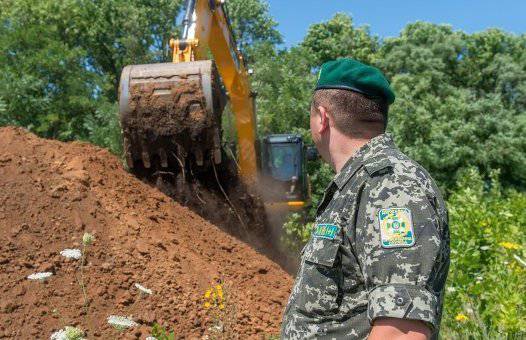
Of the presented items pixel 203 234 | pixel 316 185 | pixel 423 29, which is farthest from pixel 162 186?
pixel 423 29

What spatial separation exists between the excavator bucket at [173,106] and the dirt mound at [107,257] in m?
0.66

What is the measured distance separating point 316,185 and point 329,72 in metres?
17.6

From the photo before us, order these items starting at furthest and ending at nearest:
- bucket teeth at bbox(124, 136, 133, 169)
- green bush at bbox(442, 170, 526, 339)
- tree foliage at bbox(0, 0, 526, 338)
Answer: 1. tree foliage at bbox(0, 0, 526, 338)
2. bucket teeth at bbox(124, 136, 133, 169)
3. green bush at bbox(442, 170, 526, 339)

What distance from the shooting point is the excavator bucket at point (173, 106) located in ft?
21.8

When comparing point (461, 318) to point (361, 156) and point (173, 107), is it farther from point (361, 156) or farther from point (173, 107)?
point (173, 107)

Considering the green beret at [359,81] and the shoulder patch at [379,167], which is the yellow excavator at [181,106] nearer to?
Result: the green beret at [359,81]

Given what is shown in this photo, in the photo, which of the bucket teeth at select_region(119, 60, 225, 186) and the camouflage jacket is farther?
the bucket teeth at select_region(119, 60, 225, 186)

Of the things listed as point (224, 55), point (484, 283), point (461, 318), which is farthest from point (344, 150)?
point (224, 55)

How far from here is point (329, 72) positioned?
205 cm

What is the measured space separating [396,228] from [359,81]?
1.61 feet

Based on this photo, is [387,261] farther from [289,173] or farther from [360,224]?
[289,173]

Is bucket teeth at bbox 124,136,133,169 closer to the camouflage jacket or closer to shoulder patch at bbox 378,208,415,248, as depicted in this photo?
the camouflage jacket

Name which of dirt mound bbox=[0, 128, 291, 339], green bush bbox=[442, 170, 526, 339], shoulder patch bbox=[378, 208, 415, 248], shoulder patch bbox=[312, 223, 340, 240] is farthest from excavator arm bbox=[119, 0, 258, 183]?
shoulder patch bbox=[378, 208, 415, 248]

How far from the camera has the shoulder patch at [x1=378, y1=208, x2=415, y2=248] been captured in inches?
66.6
